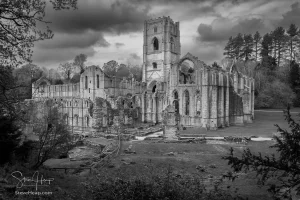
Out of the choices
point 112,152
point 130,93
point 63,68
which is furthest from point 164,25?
point 63,68

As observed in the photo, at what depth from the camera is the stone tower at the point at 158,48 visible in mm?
47938

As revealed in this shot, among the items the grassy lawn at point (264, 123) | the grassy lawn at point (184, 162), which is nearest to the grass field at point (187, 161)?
the grassy lawn at point (184, 162)

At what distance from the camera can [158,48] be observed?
49.8 metres

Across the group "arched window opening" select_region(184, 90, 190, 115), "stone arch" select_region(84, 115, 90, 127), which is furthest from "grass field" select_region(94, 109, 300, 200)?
"stone arch" select_region(84, 115, 90, 127)

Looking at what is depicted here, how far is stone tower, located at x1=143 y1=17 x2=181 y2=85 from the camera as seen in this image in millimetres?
47938

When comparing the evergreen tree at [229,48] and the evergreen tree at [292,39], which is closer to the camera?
the evergreen tree at [292,39]

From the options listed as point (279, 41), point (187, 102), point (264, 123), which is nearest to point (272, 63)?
point (279, 41)

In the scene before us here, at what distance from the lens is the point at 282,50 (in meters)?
57.0

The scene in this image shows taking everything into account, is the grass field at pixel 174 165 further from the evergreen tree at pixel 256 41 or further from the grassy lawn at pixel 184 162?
the evergreen tree at pixel 256 41

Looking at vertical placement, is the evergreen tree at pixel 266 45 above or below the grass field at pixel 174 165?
above

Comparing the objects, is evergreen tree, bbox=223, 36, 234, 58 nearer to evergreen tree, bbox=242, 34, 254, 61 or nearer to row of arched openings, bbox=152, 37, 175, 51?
evergreen tree, bbox=242, 34, 254, 61

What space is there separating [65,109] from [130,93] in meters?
12.2

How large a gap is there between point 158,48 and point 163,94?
50.9 ft

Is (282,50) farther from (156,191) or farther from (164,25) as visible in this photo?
(156,191)
